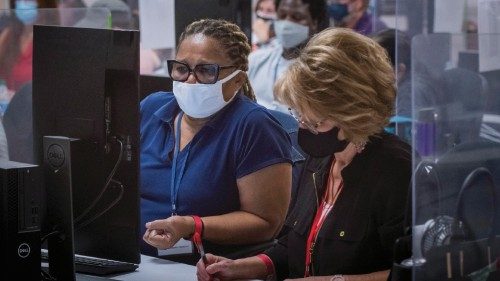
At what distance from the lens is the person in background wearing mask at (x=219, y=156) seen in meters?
2.93

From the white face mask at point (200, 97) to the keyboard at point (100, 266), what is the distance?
0.52m

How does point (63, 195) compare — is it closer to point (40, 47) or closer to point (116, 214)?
point (116, 214)

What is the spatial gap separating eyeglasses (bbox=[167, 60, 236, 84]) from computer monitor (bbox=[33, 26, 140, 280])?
399 millimetres

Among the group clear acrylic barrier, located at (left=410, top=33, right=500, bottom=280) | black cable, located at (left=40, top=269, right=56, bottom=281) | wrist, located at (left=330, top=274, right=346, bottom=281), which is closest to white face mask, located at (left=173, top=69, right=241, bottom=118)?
black cable, located at (left=40, top=269, right=56, bottom=281)

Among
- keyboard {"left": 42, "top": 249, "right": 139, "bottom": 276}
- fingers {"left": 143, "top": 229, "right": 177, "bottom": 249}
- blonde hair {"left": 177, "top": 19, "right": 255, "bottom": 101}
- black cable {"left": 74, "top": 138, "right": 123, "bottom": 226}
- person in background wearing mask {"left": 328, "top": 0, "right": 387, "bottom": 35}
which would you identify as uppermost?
person in background wearing mask {"left": 328, "top": 0, "right": 387, "bottom": 35}

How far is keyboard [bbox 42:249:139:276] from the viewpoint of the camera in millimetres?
2752

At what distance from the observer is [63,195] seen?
255 centimetres

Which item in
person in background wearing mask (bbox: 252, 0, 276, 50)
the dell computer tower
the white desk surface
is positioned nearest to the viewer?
the dell computer tower

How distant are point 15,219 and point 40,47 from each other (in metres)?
0.54

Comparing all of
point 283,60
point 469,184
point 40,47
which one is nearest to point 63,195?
point 40,47

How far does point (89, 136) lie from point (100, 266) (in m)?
0.40

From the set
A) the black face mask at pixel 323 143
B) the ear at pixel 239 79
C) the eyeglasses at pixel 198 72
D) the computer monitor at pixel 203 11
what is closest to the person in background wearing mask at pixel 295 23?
the computer monitor at pixel 203 11

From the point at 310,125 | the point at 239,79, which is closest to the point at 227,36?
the point at 239,79

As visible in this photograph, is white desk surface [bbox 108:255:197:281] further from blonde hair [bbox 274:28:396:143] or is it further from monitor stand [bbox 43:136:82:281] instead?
blonde hair [bbox 274:28:396:143]
